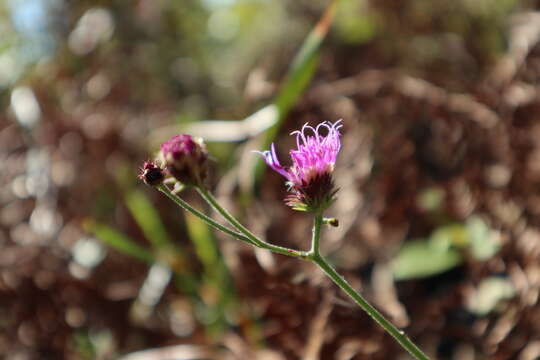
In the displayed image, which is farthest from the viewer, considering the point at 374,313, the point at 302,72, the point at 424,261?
the point at 302,72

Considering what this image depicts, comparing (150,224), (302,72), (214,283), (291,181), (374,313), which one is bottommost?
(374,313)

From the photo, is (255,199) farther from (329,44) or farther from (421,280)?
(329,44)

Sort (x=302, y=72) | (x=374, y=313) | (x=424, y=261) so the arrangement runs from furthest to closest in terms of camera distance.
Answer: (x=302, y=72) < (x=424, y=261) < (x=374, y=313)

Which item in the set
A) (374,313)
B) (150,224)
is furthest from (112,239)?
(374,313)

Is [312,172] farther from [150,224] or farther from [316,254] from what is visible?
[150,224]

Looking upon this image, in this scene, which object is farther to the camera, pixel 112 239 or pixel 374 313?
pixel 112 239

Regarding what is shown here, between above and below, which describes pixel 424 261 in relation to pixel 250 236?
above
